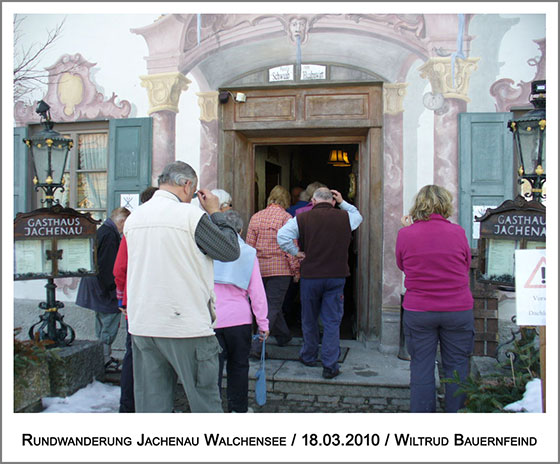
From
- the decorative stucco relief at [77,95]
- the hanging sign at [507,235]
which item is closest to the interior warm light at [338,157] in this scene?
the decorative stucco relief at [77,95]

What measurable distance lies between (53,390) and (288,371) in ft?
6.92

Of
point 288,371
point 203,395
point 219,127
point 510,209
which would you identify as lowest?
point 288,371

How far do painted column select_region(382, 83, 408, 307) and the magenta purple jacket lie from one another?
1.88 m

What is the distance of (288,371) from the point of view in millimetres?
4863

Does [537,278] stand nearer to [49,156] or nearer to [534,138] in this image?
[534,138]

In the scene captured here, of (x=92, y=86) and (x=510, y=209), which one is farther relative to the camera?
(x=92, y=86)

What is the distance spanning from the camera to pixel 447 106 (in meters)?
5.34

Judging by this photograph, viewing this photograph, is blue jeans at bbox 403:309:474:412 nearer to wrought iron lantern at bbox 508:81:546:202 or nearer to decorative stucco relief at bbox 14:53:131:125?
wrought iron lantern at bbox 508:81:546:202

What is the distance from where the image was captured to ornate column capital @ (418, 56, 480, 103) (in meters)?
5.27

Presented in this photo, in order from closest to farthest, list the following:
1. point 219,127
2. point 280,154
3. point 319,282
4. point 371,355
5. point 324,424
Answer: point 324,424 → point 319,282 → point 371,355 → point 219,127 → point 280,154

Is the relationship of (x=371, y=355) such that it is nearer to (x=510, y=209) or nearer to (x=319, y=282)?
(x=319, y=282)

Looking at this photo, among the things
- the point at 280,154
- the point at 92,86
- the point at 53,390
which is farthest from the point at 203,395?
the point at 280,154

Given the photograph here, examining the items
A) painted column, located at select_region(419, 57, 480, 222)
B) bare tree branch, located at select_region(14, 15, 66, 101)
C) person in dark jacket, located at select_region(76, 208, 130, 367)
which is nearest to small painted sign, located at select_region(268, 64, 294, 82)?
painted column, located at select_region(419, 57, 480, 222)

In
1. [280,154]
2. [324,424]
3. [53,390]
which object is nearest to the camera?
[324,424]
